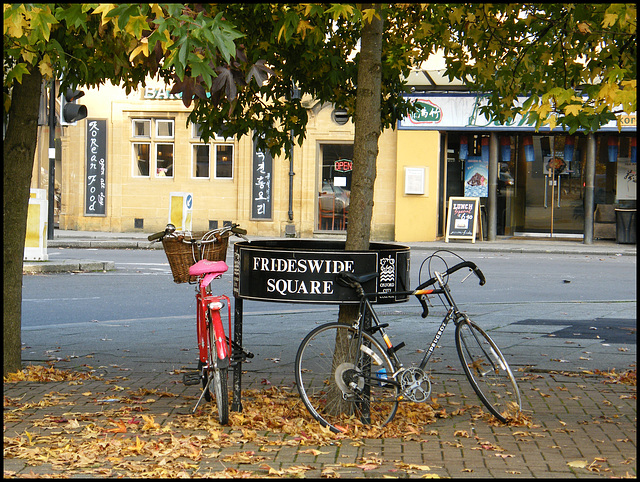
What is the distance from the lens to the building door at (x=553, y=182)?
81.3 feet

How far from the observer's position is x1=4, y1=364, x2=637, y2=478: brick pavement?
14.7ft

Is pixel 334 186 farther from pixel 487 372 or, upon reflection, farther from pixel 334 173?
pixel 487 372

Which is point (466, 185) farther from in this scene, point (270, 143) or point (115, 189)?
point (270, 143)

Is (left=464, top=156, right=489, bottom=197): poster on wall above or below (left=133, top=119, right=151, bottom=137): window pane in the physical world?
below

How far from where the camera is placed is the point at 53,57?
19.4 ft

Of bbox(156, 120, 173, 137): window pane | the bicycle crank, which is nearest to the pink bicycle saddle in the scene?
the bicycle crank

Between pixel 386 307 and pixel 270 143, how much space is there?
180 inches

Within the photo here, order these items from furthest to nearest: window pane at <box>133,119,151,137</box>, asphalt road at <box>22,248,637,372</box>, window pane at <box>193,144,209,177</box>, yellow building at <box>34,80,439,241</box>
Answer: window pane at <box>133,119,151,137</box> → window pane at <box>193,144,209,177</box> → yellow building at <box>34,80,439,241</box> → asphalt road at <box>22,248,637,372</box>

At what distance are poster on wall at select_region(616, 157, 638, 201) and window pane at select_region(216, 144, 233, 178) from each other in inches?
457

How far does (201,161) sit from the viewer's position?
26938 mm

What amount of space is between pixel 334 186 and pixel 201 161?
4385mm

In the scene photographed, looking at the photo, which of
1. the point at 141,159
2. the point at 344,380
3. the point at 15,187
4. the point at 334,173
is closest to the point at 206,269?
the point at 344,380

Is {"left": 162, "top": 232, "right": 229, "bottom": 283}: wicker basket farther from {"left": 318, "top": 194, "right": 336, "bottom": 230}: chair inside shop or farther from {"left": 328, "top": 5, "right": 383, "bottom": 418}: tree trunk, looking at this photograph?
{"left": 318, "top": 194, "right": 336, "bottom": 230}: chair inside shop

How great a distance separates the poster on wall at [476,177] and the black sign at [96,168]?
11.4m
